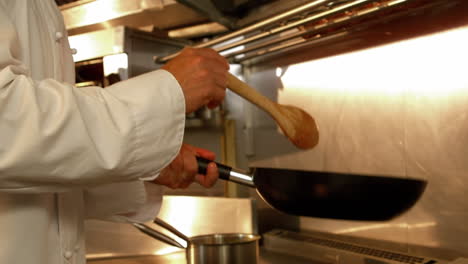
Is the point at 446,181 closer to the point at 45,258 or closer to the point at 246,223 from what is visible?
the point at 246,223

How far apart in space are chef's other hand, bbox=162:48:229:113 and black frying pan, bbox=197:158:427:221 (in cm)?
Result: 19

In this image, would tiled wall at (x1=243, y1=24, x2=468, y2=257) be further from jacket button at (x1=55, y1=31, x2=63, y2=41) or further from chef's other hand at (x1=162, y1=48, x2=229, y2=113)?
jacket button at (x1=55, y1=31, x2=63, y2=41)

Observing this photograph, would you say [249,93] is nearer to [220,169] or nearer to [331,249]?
[220,169]

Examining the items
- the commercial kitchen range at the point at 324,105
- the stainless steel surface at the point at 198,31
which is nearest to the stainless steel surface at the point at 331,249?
the commercial kitchen range at the point at 324,105

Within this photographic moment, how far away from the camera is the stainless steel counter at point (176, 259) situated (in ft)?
3.04

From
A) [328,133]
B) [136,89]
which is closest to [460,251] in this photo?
[328,133]

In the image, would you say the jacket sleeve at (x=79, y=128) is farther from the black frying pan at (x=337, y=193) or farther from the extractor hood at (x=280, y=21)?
the extractor hood at (x=280, y=21)

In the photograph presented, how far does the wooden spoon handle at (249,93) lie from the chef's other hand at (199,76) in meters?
0.06

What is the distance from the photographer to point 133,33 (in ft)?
3.57

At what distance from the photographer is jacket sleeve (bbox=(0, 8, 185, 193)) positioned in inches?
15.8

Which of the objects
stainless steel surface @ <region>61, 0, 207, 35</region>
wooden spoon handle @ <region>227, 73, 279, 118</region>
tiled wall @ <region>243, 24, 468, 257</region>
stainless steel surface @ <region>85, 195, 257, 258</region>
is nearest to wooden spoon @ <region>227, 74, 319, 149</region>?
wooden spoon handle @ <region>227, 73, 279, 118</region>

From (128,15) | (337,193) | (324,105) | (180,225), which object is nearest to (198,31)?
(128,15)

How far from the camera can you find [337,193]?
1.97ft

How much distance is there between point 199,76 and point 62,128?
172 millimetres
